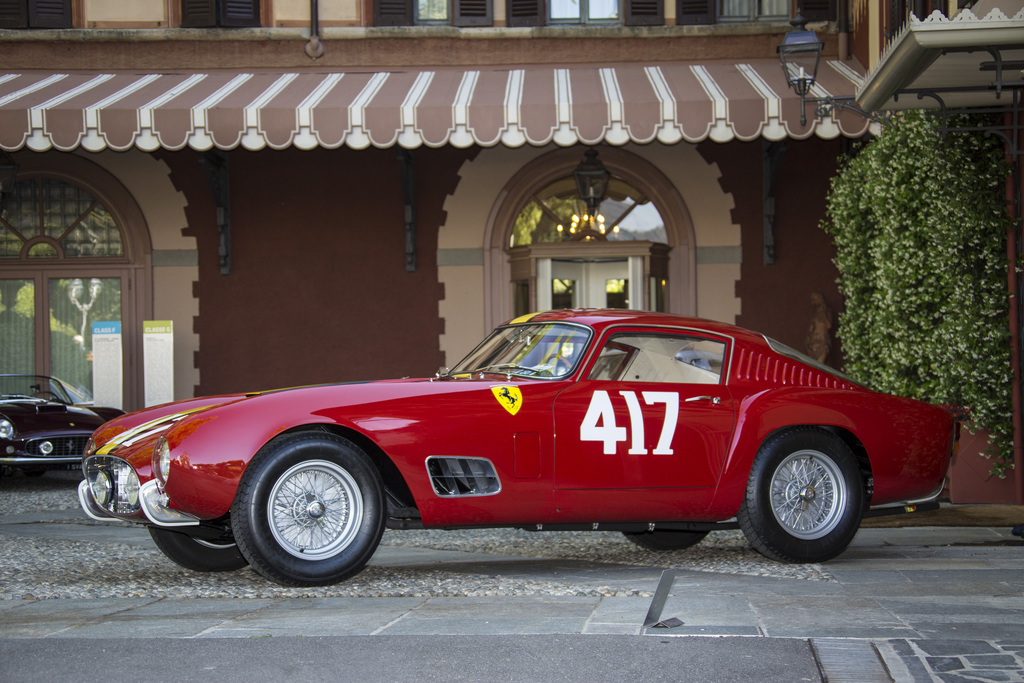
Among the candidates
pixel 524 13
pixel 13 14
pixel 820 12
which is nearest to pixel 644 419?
pixel 524 13

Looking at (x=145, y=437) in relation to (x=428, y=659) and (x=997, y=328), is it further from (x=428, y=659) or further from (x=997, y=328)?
(x=997, y=328)

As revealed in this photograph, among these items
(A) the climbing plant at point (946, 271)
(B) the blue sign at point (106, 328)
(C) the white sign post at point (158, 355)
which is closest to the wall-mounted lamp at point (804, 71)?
(A) the climbing plant at point (946, 271)

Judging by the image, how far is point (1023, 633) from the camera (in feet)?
13.7

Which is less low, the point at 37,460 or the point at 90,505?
the point at 90,505

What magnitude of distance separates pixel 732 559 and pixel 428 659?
2.87 metres

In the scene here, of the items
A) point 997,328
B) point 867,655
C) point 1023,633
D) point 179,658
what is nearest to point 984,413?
point 997,328

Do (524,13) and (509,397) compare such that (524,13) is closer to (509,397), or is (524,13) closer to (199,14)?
(199,14)

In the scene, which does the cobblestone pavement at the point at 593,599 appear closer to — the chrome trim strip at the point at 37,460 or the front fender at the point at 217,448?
the front fender at the point at 217,448

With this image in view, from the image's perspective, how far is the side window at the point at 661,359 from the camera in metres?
6.07

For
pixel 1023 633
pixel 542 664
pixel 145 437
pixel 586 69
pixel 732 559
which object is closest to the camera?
pixel 542 664

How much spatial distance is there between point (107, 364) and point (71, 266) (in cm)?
→ 142

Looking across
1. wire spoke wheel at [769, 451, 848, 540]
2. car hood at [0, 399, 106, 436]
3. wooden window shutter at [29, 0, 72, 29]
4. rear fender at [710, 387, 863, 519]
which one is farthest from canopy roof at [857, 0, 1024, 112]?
wooden window shutter at [29, 0, 72, 29]

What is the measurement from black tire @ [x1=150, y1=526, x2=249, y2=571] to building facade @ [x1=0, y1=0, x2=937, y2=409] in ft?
25.0

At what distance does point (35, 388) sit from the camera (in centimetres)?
1228
